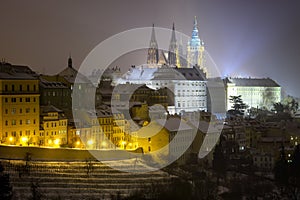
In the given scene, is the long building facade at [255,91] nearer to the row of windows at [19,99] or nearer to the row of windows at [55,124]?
the row of windows at [55,124]

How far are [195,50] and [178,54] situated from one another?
2.63m

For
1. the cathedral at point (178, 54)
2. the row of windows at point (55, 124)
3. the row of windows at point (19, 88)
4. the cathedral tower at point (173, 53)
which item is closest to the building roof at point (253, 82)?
the cathedral at point (178, 54)

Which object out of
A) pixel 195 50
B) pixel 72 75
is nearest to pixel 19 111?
pixel 72 75

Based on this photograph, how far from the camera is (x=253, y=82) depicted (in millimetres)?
35562

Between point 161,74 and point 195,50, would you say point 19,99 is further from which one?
point 195,50

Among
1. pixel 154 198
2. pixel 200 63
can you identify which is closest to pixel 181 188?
pixel 154 198

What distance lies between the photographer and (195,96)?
29141mm

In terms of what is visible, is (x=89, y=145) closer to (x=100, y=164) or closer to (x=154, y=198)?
(x=100, y=164)

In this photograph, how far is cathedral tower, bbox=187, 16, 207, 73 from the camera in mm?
38750

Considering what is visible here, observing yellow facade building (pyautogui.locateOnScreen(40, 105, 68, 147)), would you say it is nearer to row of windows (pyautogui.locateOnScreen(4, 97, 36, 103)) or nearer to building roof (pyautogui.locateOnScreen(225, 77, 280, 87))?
row of windows (pyautogui.locateOnScreen(4, 97, 36, 103))

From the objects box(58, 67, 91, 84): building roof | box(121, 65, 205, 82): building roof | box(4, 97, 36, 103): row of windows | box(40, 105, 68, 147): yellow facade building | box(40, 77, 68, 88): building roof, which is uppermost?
box(121, 65, 205, 82): building roof

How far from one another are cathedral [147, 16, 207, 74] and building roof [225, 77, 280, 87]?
2.14 m

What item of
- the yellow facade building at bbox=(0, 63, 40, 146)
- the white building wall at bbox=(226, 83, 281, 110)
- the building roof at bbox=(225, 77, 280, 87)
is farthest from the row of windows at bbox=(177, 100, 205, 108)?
the yellow facade building at bbox=(0, 63, 40, 146)

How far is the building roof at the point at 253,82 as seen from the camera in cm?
3416
